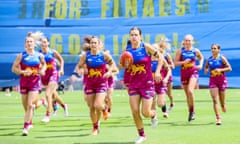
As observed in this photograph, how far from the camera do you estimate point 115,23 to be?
107ft

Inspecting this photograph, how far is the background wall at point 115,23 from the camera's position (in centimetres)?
3105

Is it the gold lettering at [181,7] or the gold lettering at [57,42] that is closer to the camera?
the gold lettering at [181,7]

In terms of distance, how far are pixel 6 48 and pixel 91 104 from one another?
2018 centimetres

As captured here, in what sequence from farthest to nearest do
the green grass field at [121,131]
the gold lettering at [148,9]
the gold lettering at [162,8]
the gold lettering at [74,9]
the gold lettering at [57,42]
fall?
the gold lettering at [74,9], the gold lettering at [57,42], the gold lettering at [148,9], the gold lettering at [162,8], the green grass field at [121,131]

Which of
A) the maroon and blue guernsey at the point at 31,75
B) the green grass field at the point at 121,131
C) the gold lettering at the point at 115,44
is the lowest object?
the green grass field at the point at 121,131

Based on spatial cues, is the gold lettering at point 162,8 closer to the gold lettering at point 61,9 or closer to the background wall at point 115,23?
the background wall at point 115,23

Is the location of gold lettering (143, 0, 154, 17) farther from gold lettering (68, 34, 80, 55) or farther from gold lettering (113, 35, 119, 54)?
gold lettering (68, 34, 80, 55)

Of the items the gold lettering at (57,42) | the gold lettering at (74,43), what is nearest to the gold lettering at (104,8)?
the gold lettering at (74,43)

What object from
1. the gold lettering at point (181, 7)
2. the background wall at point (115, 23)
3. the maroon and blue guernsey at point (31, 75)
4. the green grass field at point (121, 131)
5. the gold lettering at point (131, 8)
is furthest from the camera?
the gold lettering at point (131, 8)

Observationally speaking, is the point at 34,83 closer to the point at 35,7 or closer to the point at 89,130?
the point at 89,130

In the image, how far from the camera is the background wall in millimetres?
31047

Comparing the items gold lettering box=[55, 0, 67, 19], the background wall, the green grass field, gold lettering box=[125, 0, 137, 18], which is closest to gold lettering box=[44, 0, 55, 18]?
the background wall

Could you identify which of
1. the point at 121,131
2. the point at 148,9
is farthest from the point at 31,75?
the point at 148,9

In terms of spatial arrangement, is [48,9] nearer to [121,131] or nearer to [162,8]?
[162,8]
